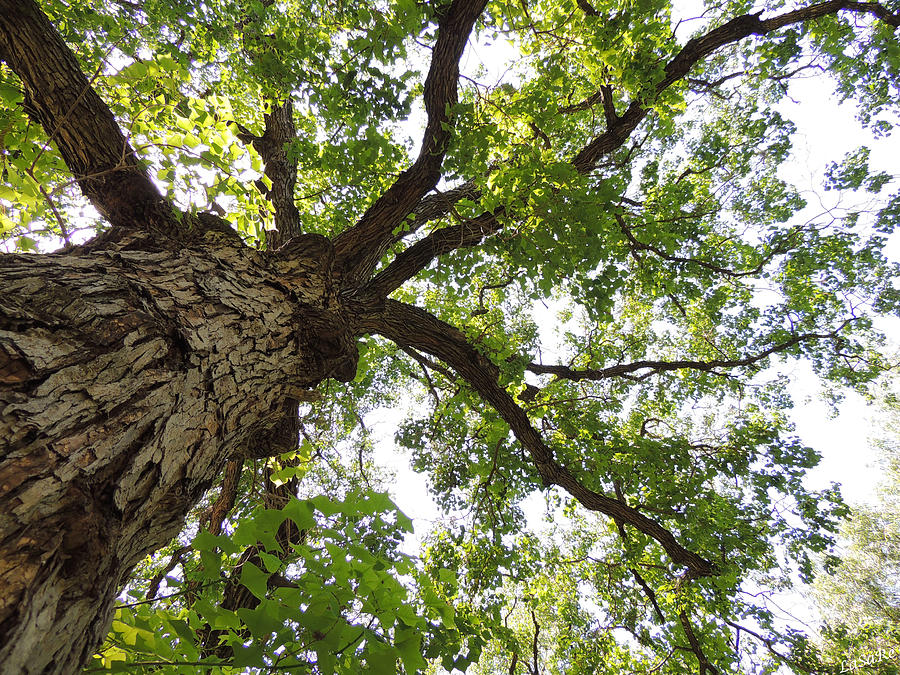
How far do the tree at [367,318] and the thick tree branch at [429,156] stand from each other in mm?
26

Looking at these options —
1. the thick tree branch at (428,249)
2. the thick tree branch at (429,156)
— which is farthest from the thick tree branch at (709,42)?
the thick tree branch at (429,156)

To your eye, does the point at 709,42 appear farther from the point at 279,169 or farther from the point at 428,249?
the point at 279,169

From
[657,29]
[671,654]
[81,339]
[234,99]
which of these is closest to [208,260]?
[81,339]

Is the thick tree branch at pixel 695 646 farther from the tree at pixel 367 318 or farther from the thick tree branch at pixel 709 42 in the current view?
the thick tree branch at pixel 709 42

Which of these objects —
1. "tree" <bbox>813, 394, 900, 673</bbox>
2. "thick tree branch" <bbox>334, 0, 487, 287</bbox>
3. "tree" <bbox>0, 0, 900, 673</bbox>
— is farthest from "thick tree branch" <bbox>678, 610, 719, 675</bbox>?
"tree" <bbox>813, 394, 900, 673</bbox>

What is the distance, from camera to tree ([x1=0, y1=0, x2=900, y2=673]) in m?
1.16

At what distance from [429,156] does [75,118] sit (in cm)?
240

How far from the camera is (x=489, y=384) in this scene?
411cm

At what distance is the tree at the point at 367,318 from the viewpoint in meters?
1.16

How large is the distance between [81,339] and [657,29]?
4476mm

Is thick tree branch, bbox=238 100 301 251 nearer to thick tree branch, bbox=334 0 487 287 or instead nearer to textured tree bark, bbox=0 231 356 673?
thick tree branch, bbox=334 0 487 287

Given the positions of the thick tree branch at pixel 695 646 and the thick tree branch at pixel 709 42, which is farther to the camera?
the thick tree branch at pixel 709 42

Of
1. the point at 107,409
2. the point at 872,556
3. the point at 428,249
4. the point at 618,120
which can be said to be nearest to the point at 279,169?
the point at 428,249

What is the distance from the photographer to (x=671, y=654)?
3889mm
